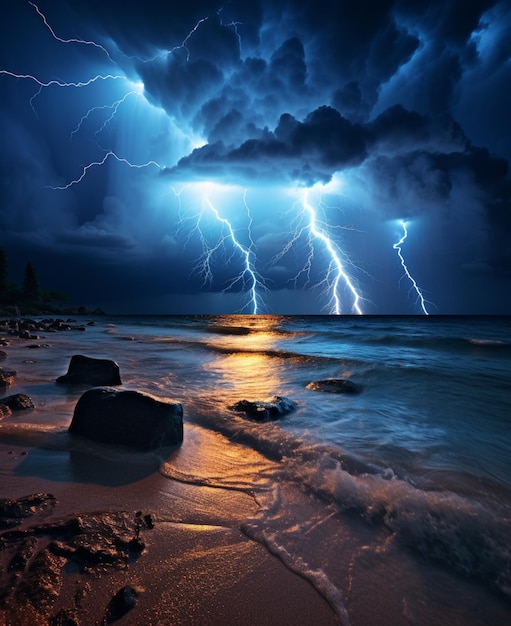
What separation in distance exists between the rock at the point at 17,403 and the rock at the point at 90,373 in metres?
1.39

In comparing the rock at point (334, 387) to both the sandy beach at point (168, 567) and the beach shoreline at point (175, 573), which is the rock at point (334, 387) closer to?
the sandy beach at point (168, 567)

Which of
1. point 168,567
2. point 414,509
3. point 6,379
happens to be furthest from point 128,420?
point 6,379

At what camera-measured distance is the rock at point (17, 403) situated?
3.95 meters

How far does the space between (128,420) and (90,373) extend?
9.73 ft

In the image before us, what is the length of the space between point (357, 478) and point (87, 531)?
6.82 feet

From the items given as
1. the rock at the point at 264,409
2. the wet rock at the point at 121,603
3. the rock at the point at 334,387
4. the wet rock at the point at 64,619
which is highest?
the wet rock at the point at 64,619

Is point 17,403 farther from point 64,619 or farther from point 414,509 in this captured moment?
point 414,509

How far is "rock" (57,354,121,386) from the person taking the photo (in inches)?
220

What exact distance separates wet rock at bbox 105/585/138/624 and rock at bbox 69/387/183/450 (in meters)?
1.74

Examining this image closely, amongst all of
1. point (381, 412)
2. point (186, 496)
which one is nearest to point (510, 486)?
point (381, 412)

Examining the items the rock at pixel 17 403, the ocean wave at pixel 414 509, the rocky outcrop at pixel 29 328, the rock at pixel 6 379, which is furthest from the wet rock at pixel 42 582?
the rocky outcrop at pixel 29 328

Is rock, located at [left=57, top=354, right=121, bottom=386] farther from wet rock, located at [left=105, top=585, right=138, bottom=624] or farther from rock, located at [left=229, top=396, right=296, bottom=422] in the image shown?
wet rock, located at [left=105, top=585, right=138, bottom=624]

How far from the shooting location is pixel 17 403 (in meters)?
4.01

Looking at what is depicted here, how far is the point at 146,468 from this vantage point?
8.77 ft
